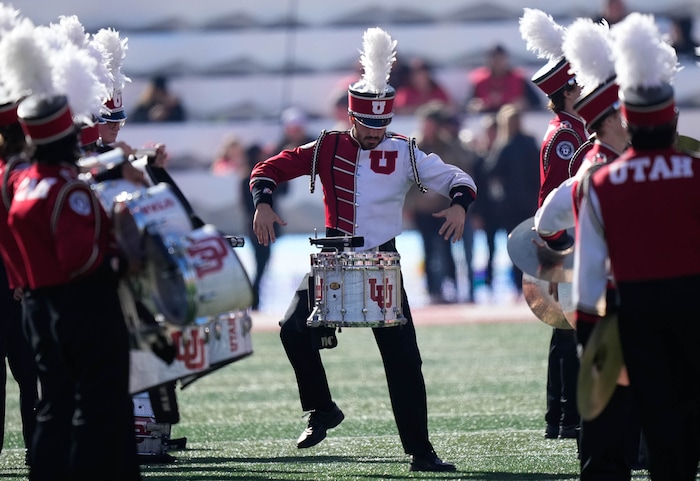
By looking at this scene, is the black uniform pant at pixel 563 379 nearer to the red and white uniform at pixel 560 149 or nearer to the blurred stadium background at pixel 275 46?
the red and white uniform at pixel 560 149

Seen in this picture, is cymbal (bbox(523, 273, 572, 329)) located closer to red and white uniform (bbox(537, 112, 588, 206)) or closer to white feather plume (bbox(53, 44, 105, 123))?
red and white uniform (bbox(537, 112, 588, 206))

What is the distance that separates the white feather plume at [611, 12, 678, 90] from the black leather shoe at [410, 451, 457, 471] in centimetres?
243

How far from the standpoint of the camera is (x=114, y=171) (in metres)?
6.11

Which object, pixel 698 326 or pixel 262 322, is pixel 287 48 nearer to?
pixel 262 322

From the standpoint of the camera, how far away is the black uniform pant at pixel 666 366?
5.23 m

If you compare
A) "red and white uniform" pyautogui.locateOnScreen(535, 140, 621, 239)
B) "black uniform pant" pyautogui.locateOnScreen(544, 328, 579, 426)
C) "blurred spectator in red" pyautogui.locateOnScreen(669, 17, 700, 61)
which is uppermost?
"blurred spectator in red" pyautogui.locateOnScreen(669, 17, 700, 61)

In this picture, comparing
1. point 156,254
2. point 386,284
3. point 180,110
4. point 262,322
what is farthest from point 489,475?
point 180,110

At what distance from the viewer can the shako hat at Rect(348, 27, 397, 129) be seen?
748 cm

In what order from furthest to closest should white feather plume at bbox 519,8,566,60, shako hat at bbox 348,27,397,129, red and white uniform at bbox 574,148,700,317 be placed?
white feather plume at bbox 519,8,566,60, shako hat at bbox 348,27,397,129, red and white uniform at bbox 574,148,700,317

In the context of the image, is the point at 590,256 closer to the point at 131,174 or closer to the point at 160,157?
the point at 131,174

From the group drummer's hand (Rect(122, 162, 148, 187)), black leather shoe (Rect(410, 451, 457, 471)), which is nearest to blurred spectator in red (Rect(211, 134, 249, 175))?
black leather shoe (Rect(410, 451, 457, 471))

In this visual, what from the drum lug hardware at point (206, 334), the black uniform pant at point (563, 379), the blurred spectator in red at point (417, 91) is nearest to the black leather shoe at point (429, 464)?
the black uniform pant at point (563, 379)

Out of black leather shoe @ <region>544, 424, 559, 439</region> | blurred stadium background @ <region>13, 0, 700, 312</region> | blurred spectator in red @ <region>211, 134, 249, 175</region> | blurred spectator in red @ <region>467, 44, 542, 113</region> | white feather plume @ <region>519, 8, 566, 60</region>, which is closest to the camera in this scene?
white feather plume @ <region>519, 8, 566, 60</region>

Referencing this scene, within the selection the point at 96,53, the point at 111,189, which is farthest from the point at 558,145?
A: the point at 111,189
